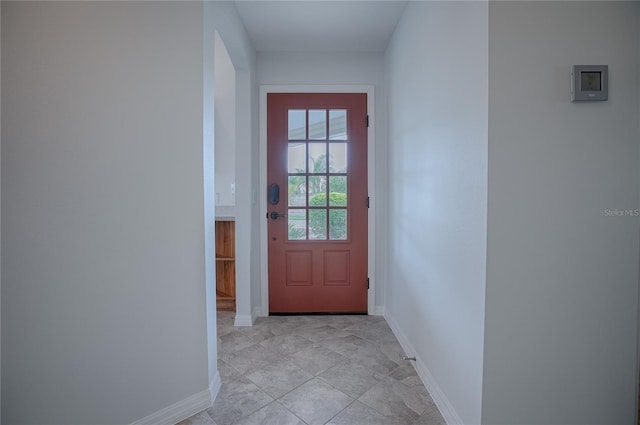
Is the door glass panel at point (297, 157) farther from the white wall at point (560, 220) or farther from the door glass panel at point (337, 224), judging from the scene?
the white wall at point (560, 220)

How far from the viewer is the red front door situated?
297cm

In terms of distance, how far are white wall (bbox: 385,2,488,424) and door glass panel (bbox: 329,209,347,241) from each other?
63 cm

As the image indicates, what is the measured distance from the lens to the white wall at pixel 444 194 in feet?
4.31

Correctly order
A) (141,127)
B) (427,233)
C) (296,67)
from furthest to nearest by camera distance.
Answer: (296,67), (427,233), (141,127)

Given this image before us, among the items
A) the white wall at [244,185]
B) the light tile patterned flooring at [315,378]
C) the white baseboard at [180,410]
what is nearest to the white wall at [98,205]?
the white baseboard at [180,410]

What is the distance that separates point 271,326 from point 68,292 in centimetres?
164

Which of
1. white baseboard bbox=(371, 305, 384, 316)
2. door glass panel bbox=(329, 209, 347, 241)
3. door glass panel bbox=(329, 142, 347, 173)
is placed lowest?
white baseboard bbox=(371, 305, 384, 316)

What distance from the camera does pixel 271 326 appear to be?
2758mm

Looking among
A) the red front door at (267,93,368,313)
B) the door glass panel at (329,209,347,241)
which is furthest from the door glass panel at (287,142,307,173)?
the door glass panel at (329,209,347,241)

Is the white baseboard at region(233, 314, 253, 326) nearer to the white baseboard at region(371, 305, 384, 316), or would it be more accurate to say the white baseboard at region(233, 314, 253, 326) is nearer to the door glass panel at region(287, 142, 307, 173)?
the white baseboard at region(371, 305, 384, 316)

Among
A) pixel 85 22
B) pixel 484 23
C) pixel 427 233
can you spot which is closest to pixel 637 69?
pixel 484 23

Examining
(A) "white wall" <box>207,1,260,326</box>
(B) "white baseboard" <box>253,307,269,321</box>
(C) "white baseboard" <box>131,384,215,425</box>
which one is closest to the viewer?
(C) "white baseboard" <box>131,384,215,425</box>

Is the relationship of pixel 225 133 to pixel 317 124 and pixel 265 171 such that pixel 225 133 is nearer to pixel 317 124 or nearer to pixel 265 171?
pixel 265 171

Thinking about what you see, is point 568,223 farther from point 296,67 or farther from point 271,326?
point 296,67
